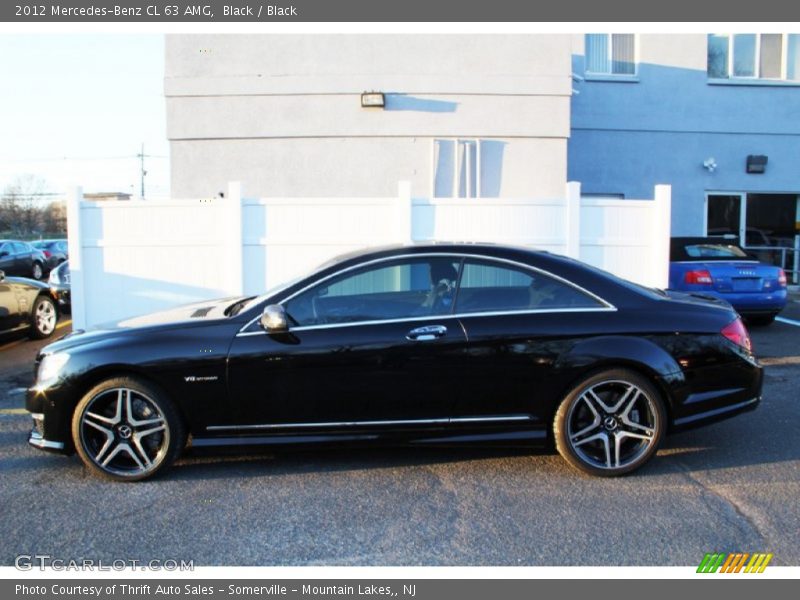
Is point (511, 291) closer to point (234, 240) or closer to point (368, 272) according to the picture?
point (368, 272)

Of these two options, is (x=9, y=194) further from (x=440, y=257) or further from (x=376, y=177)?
(x=440, y=257)

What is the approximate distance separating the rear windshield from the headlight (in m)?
8.68

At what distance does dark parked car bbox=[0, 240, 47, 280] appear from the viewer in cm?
2062

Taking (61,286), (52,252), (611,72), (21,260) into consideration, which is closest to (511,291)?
(61,286)

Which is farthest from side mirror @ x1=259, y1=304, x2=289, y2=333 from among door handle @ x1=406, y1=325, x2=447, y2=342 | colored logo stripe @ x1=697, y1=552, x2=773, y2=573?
colored logo stripe @ x1=697, y1=552, x2=773, y2=573

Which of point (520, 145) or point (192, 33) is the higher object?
point (192, 33)

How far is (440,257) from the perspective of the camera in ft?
15.9

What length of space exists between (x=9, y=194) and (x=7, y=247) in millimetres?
46431

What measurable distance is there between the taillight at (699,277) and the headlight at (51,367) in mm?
8218

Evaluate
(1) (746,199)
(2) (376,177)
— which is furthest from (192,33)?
(1) (746,199)

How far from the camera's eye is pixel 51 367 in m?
4.63

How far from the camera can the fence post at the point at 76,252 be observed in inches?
341

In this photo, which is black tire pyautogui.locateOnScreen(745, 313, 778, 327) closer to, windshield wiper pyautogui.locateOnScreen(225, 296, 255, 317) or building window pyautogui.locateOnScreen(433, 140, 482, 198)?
building window pyautogui.locateOnScreen(433, 140, 482, 198)

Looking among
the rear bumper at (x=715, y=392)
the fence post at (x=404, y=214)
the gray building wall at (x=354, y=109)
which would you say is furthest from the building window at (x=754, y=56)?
the rear bumper at (x=715, y=392)
